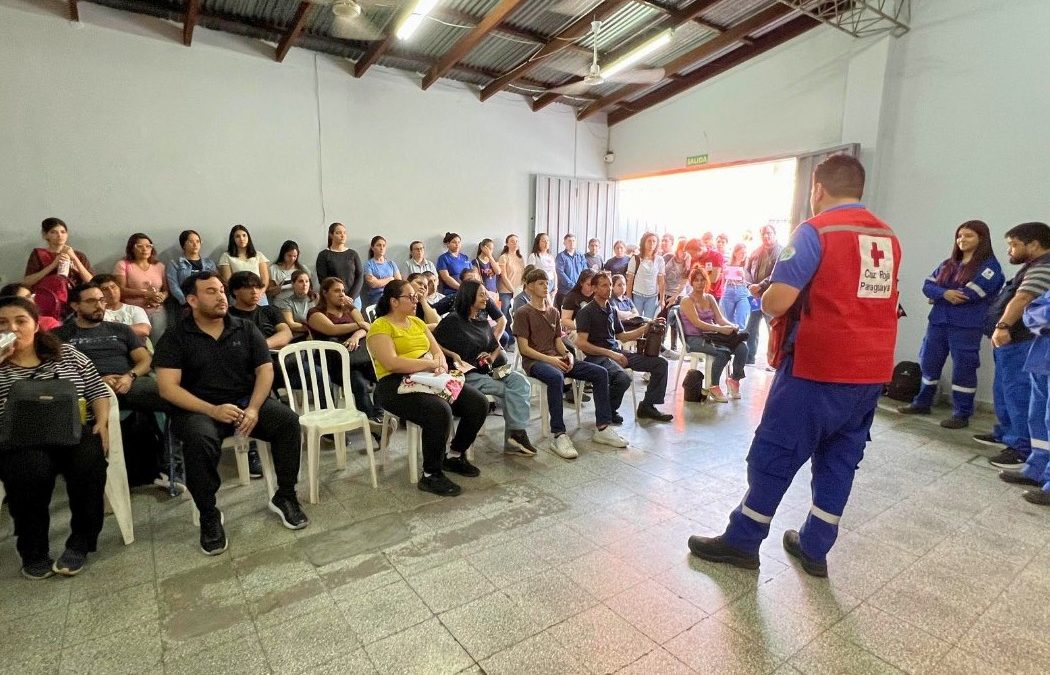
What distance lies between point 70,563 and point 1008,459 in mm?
4773

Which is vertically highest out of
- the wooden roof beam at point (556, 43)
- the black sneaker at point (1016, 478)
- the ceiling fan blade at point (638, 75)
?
the wooden roof beam at point (556, 43)

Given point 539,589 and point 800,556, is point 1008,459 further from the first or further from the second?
point 539,589

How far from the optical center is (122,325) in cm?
282

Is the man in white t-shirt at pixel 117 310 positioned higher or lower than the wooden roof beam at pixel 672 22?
lower

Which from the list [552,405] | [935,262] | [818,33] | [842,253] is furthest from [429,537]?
[818,33]

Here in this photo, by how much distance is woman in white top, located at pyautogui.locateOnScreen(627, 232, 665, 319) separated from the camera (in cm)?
619

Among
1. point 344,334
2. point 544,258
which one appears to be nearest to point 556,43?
point 544,258

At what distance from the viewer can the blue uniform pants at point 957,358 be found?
3.96m

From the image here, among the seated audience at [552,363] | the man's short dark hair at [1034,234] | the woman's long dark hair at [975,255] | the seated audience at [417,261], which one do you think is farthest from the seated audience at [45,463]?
the woman's long dark hair at [975,255]

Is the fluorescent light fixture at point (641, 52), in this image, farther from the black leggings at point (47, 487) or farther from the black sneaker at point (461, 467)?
the black leggings at point (47, 487)

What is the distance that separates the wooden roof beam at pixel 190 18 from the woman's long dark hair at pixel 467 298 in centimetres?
380

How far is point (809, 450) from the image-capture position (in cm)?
195

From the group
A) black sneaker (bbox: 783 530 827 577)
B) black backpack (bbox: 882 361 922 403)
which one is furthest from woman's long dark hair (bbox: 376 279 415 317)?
black backpack (bbox: 882 361 922 403)

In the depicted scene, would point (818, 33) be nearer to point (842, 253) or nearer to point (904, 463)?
point (904, 463)
